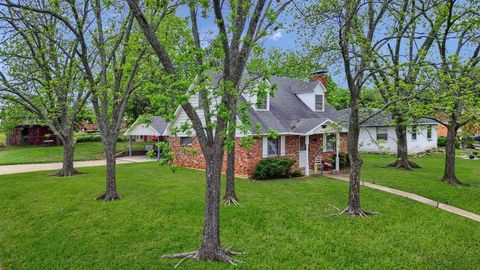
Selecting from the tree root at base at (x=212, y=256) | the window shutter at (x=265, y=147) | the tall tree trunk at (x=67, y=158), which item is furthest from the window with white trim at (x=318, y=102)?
the tree root at base at (x=212, y=256)

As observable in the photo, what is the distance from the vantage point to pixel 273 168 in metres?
16.8

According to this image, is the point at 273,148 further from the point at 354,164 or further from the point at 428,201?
the point at 354,164

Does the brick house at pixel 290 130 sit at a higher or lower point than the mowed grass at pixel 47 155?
higher

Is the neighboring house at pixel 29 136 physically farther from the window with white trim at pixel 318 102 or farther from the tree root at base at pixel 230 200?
the tree root at base at pixel 230 200

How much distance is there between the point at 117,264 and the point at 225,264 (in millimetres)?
2118

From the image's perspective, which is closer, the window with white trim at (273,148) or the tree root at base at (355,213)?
the tree root at base at (355,213)

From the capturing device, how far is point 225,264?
6.05 m

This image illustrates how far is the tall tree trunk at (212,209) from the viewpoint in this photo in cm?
607

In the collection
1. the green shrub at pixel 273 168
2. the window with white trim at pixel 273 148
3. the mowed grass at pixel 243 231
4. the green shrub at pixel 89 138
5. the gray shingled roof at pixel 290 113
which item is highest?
the gray shingled roof at pixel 290 113

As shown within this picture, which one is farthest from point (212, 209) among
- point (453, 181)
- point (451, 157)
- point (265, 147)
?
point (451, 157)

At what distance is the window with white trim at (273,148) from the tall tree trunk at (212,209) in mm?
12362

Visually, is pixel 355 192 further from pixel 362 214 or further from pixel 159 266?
pixel 159 266

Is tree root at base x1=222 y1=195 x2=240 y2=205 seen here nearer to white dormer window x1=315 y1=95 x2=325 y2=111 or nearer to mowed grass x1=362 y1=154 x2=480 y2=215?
mowed grass x1=362 y1=154 x2=480 y2=215

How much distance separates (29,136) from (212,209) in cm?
4006
